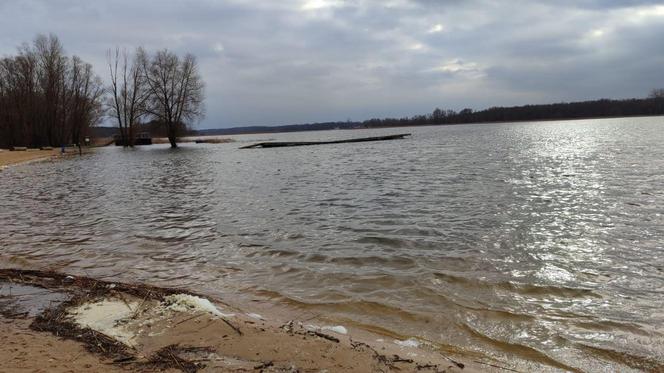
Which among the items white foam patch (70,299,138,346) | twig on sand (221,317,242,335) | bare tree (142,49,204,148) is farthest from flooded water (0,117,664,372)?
bare tree (142,49,204,148)

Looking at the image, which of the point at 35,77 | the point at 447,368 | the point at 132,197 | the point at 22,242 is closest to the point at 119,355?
the point at 447,368

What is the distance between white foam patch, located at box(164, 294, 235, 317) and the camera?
5281mm

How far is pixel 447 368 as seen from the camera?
4.04 meters

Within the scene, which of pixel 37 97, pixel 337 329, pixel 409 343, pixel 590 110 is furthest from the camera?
pixel 590 110

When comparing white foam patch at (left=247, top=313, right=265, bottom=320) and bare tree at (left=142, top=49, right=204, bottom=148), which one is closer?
white foam patch at (left=247, top=313, right=265, bottom=320)

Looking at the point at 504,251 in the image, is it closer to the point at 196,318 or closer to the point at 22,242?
the point at 196,318

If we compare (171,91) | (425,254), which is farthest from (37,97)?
(425,254)

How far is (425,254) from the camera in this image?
862 centimetres

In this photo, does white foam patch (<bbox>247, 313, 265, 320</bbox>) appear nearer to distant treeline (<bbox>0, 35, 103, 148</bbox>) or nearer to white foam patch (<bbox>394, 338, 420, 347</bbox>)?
white foam patch (<bbox>394, 338, 420, 347</bbox>)

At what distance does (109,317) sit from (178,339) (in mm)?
1205

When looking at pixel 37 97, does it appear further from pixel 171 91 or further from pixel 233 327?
pixel 233 327

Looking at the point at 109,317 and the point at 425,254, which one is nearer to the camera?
the point at 109,317

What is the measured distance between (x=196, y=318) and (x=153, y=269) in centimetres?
363

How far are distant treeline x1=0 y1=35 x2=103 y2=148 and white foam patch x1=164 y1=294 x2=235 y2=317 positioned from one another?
77832 millimetres
